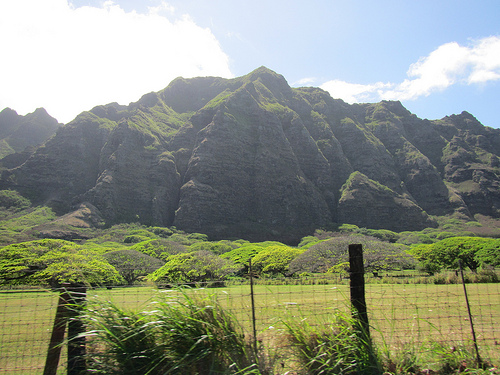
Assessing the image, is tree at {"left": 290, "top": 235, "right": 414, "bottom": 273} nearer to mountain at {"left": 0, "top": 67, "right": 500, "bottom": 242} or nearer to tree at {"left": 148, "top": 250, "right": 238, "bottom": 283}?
tree at {"left": 148, "top": 250, "right": 238, "bottom": 283}

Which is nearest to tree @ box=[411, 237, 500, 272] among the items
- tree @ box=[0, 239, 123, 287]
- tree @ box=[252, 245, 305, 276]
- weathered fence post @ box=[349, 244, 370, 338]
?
tree @ box=[252, 245, 305, 276]

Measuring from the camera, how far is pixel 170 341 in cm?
438

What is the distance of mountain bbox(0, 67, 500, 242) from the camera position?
323 feet

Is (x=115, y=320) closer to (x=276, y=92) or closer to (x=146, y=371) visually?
(x=146, y=371)

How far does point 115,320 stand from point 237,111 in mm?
121007

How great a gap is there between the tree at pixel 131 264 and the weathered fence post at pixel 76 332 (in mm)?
29790

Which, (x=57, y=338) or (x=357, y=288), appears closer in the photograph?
(x=57, y=338)

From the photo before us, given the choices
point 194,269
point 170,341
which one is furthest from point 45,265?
point 170,341

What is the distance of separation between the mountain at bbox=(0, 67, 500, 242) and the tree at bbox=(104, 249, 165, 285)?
56474 millimetres

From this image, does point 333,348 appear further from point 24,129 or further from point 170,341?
point 24,129

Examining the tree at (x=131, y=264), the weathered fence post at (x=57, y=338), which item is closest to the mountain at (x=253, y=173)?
the tree at (x=131, y=264)

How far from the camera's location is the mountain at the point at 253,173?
98.5m

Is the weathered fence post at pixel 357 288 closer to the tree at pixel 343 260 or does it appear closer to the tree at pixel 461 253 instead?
the tree at pixel 343 260

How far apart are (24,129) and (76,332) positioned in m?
214
